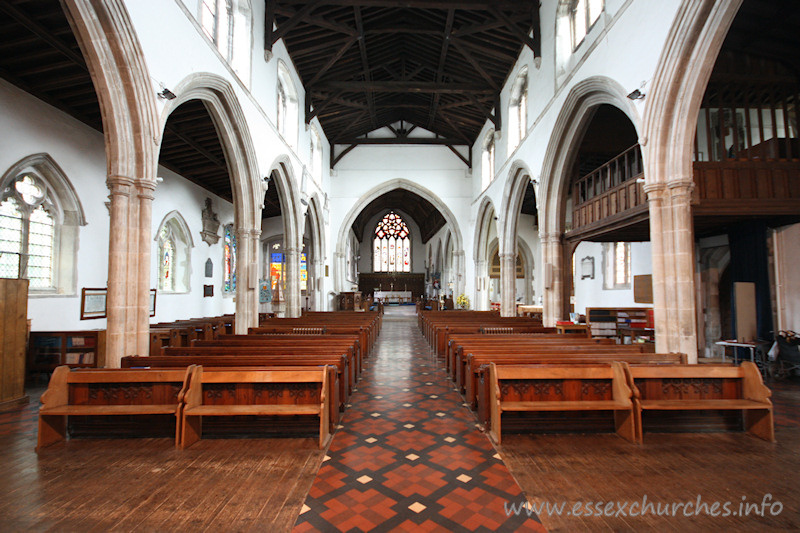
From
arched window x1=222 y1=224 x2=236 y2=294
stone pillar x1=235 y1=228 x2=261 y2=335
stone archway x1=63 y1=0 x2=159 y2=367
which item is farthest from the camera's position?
arched window x1=222 y1=224 x2=236 y2=294

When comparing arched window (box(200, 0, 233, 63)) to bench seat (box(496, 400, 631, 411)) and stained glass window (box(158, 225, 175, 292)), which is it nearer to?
stained glass window (box(158, 225, 175, 292))

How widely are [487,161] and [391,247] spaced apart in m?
16.4

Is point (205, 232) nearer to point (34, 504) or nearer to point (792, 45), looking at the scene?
point (34, 504)

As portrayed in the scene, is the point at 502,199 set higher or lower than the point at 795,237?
higher

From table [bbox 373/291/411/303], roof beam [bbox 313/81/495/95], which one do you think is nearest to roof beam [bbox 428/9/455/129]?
roof beam [bbox 313/81/495/95]

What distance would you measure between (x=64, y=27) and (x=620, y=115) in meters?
9.56

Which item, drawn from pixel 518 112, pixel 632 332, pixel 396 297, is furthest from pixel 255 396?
pixel 396 297

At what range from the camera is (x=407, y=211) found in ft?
103

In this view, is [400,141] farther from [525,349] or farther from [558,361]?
[558,361]

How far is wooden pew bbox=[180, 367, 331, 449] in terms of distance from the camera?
141 inches

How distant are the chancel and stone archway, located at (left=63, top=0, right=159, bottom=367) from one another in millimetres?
30

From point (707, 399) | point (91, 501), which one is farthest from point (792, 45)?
point (91, 501)

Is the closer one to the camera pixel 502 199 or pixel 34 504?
pixel 34 504

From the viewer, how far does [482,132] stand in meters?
16.7
